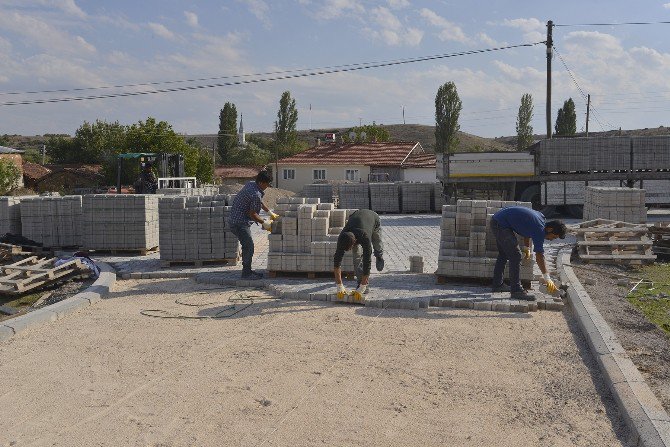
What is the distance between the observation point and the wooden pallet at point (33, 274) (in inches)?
422

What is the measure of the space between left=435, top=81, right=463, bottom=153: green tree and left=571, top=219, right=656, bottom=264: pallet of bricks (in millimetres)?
41434

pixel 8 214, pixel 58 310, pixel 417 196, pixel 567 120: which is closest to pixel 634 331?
pixel 58 310

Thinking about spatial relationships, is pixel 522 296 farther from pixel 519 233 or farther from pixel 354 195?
pixel 354 195

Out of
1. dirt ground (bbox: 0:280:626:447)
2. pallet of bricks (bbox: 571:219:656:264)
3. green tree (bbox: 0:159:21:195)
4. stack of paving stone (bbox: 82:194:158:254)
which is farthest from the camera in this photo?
green tree (bbox: 0:159:21:195)

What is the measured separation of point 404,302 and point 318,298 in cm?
133

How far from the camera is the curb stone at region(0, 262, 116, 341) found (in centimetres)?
783

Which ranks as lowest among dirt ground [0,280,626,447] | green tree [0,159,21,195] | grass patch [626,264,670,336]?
dirt ground [0,280,626,447]

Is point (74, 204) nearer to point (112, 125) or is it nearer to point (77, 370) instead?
point (77, 370)

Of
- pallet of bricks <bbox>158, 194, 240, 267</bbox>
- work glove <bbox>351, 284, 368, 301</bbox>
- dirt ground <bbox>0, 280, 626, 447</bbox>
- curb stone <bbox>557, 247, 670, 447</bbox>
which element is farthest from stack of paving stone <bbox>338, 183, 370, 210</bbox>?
curb stone <bbox>557, 247, 670, 447</bbox>

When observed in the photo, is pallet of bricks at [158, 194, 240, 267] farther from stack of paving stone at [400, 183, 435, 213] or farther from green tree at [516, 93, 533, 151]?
green tree at [516, 93, 533, 151]

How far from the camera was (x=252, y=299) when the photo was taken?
9586mm

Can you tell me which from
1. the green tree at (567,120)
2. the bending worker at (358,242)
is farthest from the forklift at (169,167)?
the green tree at (567,120)

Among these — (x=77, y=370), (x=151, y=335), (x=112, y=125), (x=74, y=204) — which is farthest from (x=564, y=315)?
(x=112, y=125)

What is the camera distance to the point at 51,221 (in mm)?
14297
